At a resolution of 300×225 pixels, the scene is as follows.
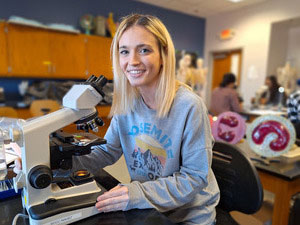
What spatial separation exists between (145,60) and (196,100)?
8.8 inches

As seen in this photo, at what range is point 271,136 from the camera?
4.41 ft

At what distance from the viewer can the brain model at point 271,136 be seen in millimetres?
1294

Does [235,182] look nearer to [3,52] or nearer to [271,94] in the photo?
[3,52]

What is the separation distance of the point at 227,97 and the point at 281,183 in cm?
220

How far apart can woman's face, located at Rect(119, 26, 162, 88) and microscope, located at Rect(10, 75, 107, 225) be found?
171 mm

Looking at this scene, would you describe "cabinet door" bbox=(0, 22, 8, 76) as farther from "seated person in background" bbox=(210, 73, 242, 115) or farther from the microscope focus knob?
the microscope focus knob

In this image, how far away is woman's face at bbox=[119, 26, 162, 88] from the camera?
2.47 ft

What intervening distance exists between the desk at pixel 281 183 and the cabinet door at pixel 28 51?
3.30 metres

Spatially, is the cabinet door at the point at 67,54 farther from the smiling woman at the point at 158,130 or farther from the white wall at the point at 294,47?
the white wall at the point at 294,47

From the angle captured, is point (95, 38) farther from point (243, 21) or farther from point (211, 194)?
point (211, 194)

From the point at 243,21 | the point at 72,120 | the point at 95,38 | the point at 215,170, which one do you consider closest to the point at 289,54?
the point at 243,21

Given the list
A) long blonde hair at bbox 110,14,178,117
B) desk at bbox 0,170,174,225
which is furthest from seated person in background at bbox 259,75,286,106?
desk at bbox 0,170,174,225

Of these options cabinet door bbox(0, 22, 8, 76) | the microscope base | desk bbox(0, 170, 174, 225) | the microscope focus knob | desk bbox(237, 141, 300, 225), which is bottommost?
desk bbox(237, 141, 300, 225)

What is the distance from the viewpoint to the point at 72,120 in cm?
61
